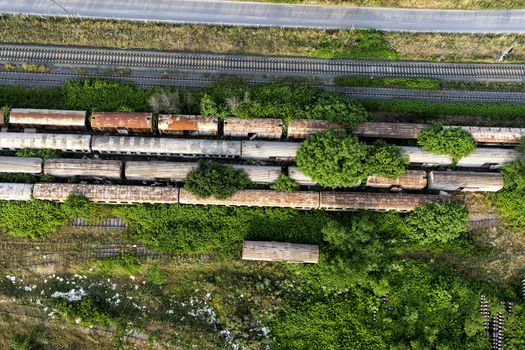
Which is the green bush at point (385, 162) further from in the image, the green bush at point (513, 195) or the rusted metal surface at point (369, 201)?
the green bush at point (513, 195)

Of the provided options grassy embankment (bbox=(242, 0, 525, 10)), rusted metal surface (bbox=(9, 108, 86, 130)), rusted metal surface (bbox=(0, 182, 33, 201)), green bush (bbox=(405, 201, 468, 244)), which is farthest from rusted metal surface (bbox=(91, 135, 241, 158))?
green bush (bbox=(405, 201, 468, 244))

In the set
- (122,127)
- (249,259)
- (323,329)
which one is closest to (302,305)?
(323,329)

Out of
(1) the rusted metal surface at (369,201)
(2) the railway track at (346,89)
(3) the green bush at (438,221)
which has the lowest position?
(3) the green bush at (438,221)

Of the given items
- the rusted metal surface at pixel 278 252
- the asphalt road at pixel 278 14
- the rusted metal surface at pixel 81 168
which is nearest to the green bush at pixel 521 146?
the asphalt road at pixel 278 14

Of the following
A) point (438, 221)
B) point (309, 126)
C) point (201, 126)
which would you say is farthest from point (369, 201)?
point (201, 126)

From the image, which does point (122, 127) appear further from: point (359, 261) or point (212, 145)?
point (359, 261)

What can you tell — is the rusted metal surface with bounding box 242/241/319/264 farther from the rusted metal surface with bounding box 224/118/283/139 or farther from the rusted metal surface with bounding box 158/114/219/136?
the rusted metal surface with bounding box 158/114/219/136

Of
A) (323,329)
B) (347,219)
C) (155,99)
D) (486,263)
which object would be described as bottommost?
(323,329)
